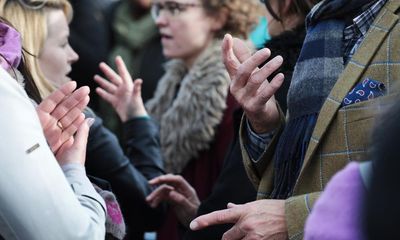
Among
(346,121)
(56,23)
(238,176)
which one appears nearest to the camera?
(346,121)

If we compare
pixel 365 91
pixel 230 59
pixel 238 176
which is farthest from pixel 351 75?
pixel 238 176

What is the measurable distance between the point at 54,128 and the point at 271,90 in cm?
57

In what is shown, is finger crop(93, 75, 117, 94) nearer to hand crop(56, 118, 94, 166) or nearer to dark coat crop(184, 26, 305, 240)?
dark coat crop(184, 26, 305, 240)

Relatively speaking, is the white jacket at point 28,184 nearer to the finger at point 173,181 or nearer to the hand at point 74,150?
the hand at point 74,150

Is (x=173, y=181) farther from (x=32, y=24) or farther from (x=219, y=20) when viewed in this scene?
(x=219, y=20)

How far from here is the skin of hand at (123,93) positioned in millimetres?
3514

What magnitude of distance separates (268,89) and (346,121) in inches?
11.2

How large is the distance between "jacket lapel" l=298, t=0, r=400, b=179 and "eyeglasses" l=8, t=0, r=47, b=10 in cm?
127

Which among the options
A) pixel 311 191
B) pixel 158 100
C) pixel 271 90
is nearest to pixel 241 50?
pixel 271 90

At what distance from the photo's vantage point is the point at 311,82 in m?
2.12

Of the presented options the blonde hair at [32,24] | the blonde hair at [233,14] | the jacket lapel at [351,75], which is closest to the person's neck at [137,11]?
the blonde hair at [233,14]

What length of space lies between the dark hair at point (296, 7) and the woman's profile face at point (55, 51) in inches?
32.3

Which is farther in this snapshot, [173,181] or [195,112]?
Answer: [195,112]

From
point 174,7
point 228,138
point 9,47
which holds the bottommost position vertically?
point 228,138
